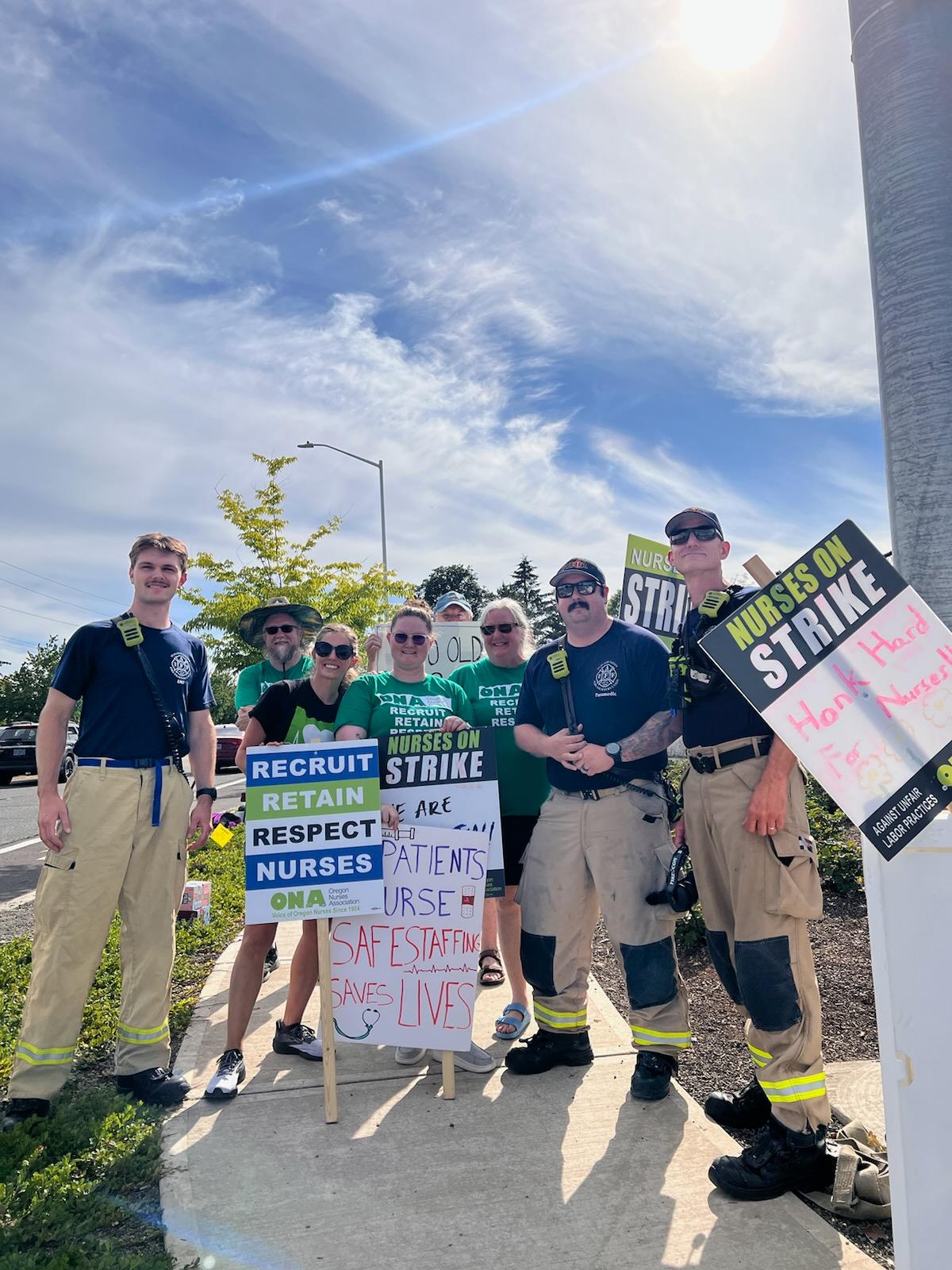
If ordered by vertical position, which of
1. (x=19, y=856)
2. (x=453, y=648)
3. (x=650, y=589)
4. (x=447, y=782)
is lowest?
(x=19, y=856)

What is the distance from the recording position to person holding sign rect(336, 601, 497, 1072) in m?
4.12

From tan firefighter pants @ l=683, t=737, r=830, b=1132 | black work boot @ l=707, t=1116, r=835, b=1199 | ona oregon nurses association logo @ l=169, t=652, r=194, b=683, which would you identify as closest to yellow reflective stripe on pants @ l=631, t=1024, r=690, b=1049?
tan firefighter pants @ l=683, t=737, r=830, b=1132

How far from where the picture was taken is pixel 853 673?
2184mm

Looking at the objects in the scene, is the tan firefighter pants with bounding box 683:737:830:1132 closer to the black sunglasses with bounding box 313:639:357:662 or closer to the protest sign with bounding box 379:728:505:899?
the protest sign with bounding box 379:728:505:899

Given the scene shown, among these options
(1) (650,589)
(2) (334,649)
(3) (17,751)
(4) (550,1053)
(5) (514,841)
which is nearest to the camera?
(4) (550,1053)

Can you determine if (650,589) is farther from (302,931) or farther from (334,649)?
(302,931)

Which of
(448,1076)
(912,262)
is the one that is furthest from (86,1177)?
(912,262)

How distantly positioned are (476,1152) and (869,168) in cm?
355

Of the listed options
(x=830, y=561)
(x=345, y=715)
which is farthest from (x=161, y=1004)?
(x=830, y=561)

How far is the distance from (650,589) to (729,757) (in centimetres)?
365

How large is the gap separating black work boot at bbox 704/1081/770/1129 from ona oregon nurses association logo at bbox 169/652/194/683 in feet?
9.41

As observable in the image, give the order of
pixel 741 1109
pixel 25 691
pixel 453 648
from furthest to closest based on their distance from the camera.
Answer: pixel 25 691 < pixel 453 648 < pixel 741 1109

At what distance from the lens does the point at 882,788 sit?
80.7 inches

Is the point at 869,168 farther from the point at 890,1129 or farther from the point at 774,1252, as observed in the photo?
the point at 774,1252
